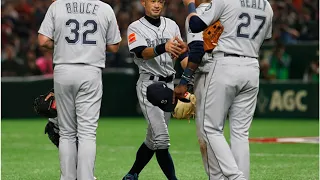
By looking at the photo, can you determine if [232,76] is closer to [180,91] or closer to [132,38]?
[180,91]

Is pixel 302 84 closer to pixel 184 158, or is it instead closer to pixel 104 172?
pixel 184 158

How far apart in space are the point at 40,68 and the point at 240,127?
13348mm

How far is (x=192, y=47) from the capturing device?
25.8 ft

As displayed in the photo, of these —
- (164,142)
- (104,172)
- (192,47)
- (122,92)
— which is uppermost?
(192,47)

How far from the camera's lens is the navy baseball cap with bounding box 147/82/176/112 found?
7.95 metres

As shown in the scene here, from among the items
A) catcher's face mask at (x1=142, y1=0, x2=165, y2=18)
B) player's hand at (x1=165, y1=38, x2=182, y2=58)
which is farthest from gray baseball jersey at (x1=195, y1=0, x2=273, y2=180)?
catcher's face mask at (x1=142, y1=0, x2=165, y2=18)

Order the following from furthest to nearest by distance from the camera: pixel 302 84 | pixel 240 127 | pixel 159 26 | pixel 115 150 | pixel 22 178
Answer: pixel 302 84 → pixel 115 150 → pixel 22 178 → pixel 159 26 → pixel 240 127

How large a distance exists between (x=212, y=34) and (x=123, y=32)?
15770 mm

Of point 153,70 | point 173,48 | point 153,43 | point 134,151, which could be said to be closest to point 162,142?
point 153,70

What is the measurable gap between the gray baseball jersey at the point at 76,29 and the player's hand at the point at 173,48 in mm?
642

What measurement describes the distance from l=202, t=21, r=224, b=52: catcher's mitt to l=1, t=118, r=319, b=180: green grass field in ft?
7.73

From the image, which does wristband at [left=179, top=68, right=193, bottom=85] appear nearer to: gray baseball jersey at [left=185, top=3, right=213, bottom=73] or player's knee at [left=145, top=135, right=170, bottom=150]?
gray baseball jersey at [left=185, top=3, right=213, bottom=73]

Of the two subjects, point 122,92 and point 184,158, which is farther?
point 122,92

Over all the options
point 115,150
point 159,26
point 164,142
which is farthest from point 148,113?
point 115,150
